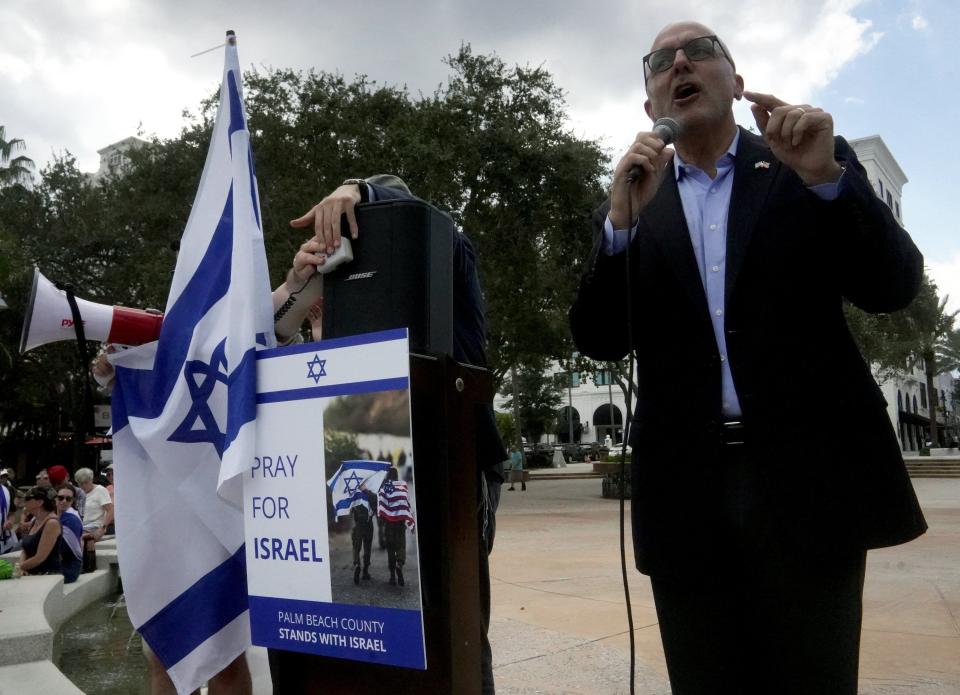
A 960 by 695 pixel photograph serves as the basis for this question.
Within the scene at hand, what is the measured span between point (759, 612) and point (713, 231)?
2.54 ft

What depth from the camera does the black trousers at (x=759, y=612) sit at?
1559mm

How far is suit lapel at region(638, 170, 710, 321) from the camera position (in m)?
1.76

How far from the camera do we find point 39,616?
537cm

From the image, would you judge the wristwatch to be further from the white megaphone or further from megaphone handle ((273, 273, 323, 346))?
the white megaphone

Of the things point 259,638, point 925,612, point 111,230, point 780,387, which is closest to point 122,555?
point 259,638

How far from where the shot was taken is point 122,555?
8.01 ft

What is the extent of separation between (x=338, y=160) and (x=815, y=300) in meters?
16.8

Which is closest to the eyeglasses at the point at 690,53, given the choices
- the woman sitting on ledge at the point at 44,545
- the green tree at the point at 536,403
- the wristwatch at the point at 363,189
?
the wristwatch at the point at 363,189

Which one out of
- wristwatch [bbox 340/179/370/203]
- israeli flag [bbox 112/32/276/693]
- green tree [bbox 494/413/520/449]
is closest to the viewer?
wristwatch [bbox 340/179/370/203]

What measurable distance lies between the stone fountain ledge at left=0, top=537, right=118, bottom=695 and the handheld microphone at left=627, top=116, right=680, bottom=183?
11.1ft

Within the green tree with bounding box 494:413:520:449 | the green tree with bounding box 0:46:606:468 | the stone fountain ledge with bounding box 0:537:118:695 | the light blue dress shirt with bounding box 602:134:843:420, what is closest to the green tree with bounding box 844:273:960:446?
the green tree with bounding box 0:46:606:468

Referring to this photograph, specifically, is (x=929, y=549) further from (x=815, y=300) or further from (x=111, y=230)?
(x=111, y=230)

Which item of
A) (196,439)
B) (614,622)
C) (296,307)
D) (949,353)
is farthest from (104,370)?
(949,353)

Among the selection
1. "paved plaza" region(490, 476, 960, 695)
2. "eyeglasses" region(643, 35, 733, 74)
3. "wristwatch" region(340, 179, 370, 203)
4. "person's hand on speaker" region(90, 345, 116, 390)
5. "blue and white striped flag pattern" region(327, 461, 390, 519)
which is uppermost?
"eyeglasses" region(643, 35, 733, 74)
